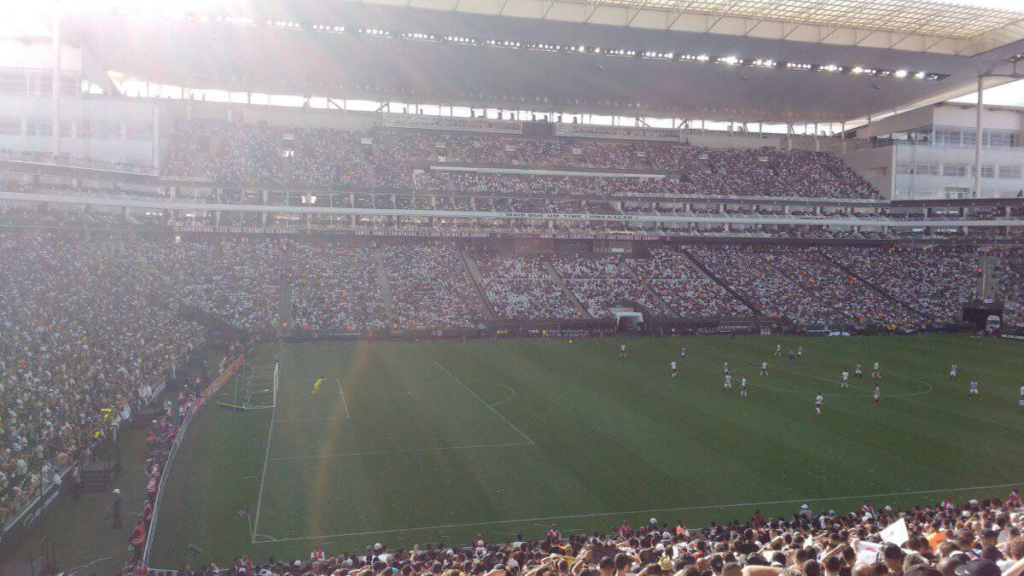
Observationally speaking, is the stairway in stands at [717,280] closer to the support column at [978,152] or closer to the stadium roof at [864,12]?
the stadium roof at [864,12]

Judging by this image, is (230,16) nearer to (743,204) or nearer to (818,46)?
(818,46)

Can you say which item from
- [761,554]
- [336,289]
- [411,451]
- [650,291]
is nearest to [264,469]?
[411,451]

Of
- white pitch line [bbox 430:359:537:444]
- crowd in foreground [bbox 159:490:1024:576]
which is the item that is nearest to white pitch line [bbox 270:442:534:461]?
white pitch line [bbox 430:359:537:444]

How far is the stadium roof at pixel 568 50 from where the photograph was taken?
158 ft

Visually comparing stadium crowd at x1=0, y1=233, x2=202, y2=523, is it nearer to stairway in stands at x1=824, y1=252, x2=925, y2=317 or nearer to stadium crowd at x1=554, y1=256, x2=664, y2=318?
stadium crowd at x1=554, y1=256, x2=664, y2=318

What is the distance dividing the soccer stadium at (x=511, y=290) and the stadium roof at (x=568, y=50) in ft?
1.25

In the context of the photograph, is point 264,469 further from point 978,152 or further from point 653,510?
point 978,152

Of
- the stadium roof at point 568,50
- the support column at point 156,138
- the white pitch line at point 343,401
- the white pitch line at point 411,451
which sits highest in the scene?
the stadium roof at point 568,50

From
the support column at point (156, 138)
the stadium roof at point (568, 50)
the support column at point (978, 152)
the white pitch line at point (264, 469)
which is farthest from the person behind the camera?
the support column at point (978, 152)

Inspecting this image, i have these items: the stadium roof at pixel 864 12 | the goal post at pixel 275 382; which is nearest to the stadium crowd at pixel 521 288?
the goal post at pixel 275 382

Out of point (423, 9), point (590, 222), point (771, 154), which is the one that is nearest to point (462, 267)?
point (590, 222)

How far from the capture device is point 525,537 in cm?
A: 1617

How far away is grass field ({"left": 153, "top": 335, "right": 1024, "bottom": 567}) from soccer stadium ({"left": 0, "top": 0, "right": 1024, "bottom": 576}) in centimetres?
16

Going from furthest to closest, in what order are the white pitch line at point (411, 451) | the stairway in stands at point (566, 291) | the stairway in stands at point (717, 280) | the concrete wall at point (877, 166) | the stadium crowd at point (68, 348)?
the concrete wall at point (877, 166) < the stairway in stands at point (717, 280) < the stairway in stands at point (566, 291) < the white pitch line at point (411, 451) < the stadium crowd at point (68, 348)
